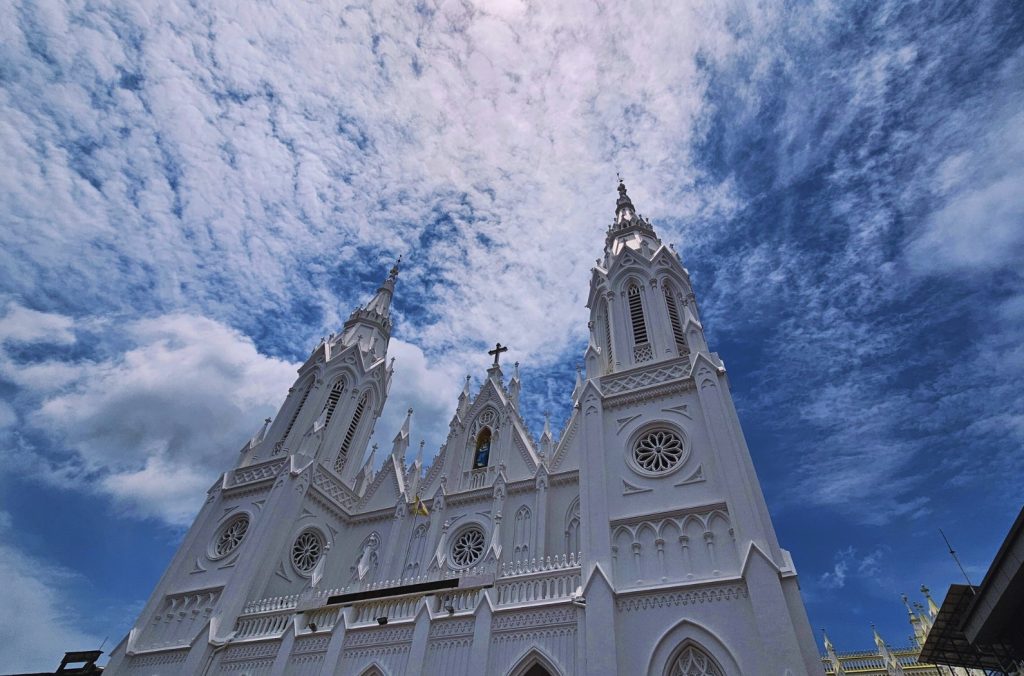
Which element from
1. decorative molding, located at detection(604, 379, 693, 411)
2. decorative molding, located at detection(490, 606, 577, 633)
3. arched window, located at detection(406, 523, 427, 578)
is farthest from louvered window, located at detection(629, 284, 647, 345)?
arched window, located at detection(406, 523, 427, 578)

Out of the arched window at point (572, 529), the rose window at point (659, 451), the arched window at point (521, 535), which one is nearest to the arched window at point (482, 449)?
the arched window at point (521, 535)

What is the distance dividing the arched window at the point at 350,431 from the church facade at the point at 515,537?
0.44 feet

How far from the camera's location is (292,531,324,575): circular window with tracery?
2512cm

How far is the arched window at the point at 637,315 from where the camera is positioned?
2374 cm

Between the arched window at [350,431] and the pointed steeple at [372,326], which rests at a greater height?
the pointed steeple at [372,326]

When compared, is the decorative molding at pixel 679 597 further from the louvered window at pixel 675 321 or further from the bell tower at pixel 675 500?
the louvered window at pixel 675 321

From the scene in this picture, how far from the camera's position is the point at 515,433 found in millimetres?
26109

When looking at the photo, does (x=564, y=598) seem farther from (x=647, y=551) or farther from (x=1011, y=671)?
(x=1011, y=671)

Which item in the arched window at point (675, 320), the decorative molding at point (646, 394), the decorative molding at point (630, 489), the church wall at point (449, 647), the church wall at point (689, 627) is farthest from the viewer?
the arched window at point (675, 320)

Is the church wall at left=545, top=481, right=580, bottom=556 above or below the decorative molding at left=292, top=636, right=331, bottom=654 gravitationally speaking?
above

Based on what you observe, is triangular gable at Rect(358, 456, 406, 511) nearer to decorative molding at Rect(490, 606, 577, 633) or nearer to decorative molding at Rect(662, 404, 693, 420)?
decorative molding at Rect(490, 606, 577, 633)

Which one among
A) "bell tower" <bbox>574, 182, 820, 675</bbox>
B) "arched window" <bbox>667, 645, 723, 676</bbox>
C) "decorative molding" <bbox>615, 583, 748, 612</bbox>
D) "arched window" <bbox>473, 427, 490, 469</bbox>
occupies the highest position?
"arched window" <bbox>473, 427, 490, 469</bbox>

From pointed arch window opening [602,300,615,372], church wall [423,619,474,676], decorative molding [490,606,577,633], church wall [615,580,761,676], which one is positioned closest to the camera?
church wall [615,580,761,676]

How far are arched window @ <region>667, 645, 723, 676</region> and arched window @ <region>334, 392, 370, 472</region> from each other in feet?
65.0
